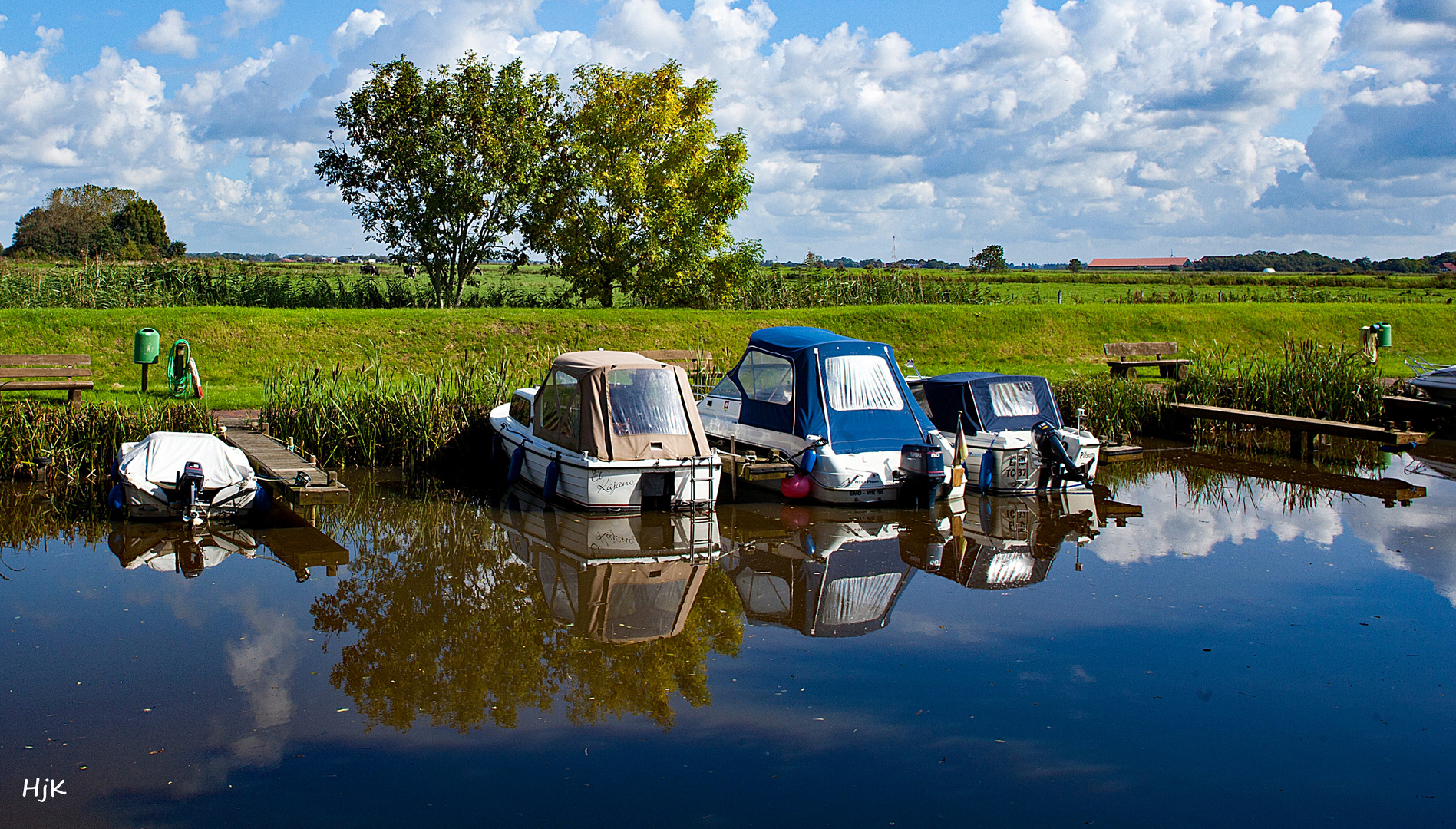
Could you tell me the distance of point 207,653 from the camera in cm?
801

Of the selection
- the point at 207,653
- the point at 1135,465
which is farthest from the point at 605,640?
the point at 1135,465

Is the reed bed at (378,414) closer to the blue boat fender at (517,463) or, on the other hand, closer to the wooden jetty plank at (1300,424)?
the blue boat fender at (517,463)

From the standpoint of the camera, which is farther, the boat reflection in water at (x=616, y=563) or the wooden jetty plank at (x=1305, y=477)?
the wooden jetty plank at (x=1305, y=477)

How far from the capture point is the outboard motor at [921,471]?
13297 millimetres

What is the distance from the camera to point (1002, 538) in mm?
12273

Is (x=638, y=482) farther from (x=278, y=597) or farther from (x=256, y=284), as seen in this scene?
(x=256, y=284)

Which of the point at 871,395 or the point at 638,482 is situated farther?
the point at 871,395

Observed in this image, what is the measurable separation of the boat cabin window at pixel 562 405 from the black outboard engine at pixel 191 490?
4189mm

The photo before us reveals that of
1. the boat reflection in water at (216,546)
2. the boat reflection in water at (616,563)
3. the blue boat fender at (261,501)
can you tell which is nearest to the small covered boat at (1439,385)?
the boat reflection in water at (616,563)

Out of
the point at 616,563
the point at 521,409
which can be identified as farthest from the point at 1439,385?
the point at 616,563

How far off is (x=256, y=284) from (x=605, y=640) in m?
23.2

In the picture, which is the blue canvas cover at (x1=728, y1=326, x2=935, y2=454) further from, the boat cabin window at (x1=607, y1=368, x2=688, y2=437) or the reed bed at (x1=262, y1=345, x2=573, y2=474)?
the reed bed at (x1=262, y1=345, x2=573, y2=474)

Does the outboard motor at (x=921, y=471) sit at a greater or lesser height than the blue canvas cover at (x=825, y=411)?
lesser

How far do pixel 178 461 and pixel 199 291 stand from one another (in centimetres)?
1785
